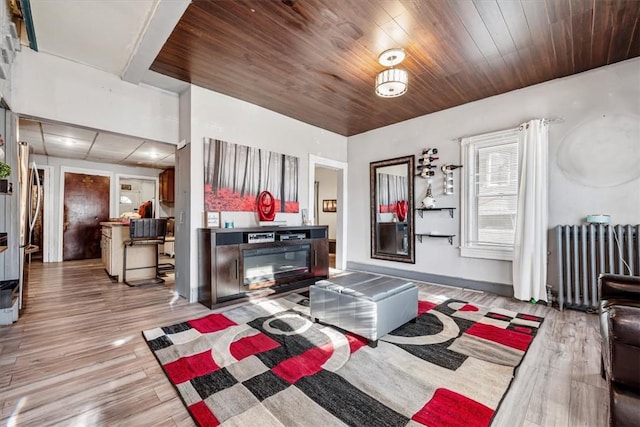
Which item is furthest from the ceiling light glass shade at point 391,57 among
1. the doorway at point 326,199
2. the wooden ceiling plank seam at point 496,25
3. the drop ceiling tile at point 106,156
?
the drop ceiling tile at point 106,156

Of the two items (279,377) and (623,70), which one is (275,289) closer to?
(279,377)

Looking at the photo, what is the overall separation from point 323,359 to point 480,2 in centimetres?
307

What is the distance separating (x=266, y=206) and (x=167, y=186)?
4102 millimetres

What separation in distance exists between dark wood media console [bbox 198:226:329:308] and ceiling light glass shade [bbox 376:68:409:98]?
2200mm

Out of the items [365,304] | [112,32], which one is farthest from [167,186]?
[365,304]

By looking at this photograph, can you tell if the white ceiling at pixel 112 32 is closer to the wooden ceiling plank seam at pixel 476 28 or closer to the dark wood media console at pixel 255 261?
the dark wood media console at pixel 255 261

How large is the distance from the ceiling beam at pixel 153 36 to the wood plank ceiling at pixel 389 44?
86 mm

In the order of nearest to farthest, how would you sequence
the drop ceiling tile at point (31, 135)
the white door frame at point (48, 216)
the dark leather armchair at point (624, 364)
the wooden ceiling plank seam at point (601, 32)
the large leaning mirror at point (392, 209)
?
the dark leather armchair at point (624, 364) < the wooden ceiling plank seam at point (601, 32) < the drop ceiling tile at point (31, 135) < the large leaning mirror at point (392, 209) < the white door frame at point (48, 216)

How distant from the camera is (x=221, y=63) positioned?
304cm

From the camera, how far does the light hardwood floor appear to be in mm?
1477

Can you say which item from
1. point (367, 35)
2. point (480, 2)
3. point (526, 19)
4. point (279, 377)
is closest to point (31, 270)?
point (279, 377)

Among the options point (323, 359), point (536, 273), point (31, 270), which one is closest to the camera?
point (323, 359)

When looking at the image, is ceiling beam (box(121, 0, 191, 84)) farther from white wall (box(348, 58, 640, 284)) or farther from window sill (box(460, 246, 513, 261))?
window sill (box(460, 246, 513, 261))

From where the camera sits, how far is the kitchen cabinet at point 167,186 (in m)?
6.76
